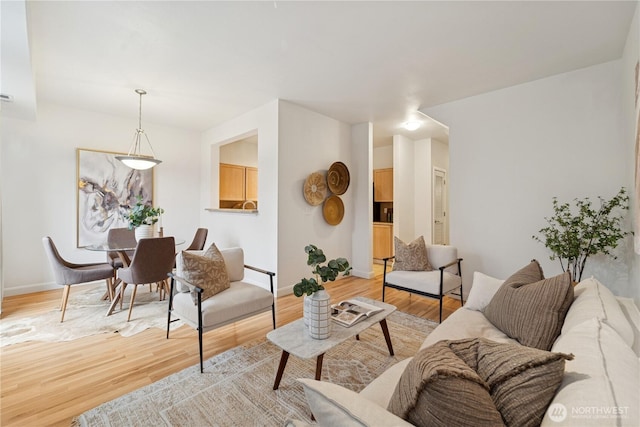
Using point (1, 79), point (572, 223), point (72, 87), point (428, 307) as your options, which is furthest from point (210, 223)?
point (572, 223)

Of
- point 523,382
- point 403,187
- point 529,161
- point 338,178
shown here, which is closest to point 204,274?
point 523,382

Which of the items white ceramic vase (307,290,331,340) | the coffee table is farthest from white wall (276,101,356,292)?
white ceramic vase (307,290,331,340)

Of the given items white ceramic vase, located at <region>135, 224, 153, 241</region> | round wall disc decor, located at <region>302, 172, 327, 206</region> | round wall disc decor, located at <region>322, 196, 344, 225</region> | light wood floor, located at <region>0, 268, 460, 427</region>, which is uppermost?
round wall disc decor, located at <region>302, 172, 327, 206</region>

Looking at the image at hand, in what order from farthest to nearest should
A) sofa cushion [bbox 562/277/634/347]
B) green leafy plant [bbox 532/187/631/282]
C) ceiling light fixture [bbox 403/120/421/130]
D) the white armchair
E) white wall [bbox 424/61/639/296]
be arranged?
ceiling light fixture [bbox 403/120/421/130]
the white armchair
white wall [bbox 424/61/639/296]
green leafy plant [bbox 532/187/631/282]
sofa cushion [bbox 562/277/634/347]

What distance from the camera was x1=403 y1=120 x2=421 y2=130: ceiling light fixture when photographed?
4.81 m

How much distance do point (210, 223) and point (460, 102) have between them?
4520 millimetres

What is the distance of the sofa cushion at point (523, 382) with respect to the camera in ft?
2.42

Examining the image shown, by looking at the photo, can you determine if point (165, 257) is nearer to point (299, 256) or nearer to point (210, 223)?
point (299, 256)

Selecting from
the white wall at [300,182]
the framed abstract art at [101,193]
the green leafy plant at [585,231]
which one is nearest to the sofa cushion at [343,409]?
the green leafy plant at [585,231]

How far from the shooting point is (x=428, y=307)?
11.3ft

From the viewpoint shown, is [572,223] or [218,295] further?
[572,223]

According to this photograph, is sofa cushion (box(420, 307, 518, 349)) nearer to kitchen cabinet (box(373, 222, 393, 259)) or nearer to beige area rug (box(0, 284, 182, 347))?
beige area rug (box(0, 284, 182, 347))

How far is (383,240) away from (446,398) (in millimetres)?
5520

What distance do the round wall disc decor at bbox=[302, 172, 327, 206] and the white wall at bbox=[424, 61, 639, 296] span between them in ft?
6.07
